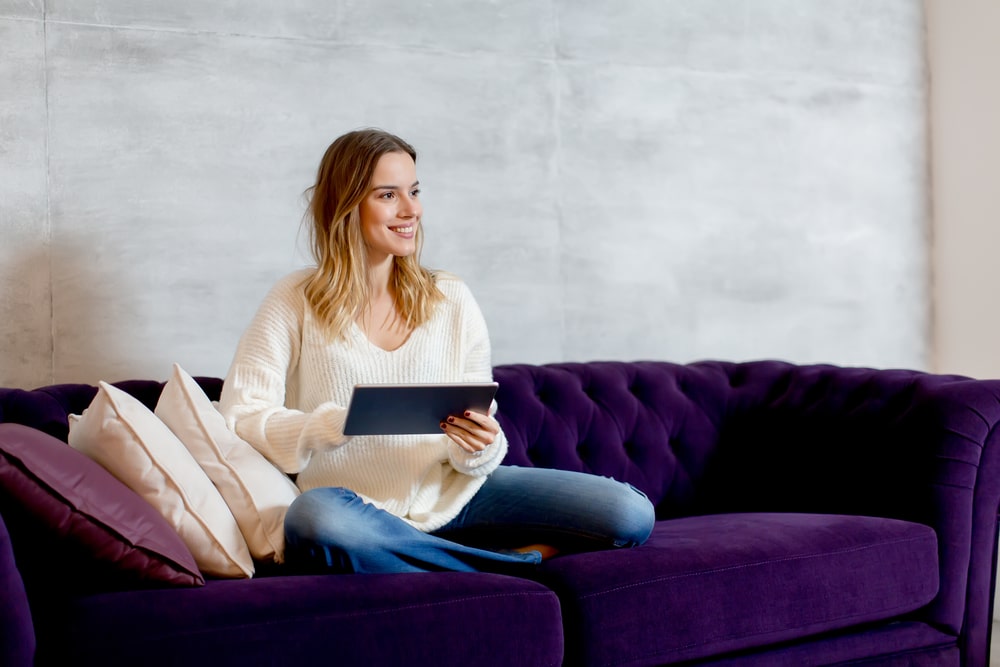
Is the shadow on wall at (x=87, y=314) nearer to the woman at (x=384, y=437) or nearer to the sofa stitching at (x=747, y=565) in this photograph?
the woman at (x=384, y=437)

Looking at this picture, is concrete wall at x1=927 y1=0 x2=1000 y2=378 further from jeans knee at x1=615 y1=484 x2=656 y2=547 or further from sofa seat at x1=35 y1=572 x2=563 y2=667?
sofa seat at x1=35 y1=572 x2=563 y2=667

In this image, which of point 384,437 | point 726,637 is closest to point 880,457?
point 726,637

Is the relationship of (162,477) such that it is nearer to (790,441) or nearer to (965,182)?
(790,441)

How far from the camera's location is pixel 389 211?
2650mm

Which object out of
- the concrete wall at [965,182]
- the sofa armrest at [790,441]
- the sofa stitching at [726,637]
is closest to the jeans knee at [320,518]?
the sofa stitching at [726,637]

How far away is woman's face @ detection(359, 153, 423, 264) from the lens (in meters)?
2.65

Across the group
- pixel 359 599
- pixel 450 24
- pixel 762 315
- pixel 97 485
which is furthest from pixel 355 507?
pixel 762 315

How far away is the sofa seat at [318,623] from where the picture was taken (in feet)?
5.88

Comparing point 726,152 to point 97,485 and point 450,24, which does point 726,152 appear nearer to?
point 450,24

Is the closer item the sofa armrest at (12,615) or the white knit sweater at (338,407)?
the sofa armrest at (12,615)

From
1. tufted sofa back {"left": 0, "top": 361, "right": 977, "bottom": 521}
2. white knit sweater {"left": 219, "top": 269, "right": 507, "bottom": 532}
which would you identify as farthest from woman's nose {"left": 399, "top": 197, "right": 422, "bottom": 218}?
tufted sofa back {"left": 0, "top": 361, "right": 977, "bottom": 521}

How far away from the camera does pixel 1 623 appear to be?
169cm

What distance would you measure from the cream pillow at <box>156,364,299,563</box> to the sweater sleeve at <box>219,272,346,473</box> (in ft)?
0.13

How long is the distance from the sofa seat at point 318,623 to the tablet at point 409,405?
11.7 inches
